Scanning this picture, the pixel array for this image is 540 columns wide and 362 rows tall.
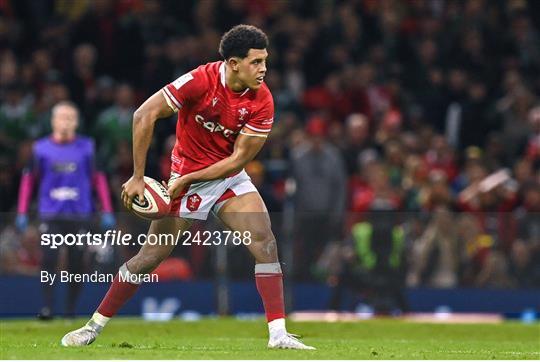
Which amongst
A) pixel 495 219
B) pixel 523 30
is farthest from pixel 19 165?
pixel 523 30

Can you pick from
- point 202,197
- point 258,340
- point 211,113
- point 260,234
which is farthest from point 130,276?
point 258,340

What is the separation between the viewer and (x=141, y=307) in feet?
54.0

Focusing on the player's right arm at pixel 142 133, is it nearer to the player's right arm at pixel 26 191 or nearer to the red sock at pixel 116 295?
the red sock at pixel 116 295

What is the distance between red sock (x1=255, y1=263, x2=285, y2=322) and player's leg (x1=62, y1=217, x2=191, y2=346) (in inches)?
28.2

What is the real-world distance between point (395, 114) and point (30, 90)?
204 inches

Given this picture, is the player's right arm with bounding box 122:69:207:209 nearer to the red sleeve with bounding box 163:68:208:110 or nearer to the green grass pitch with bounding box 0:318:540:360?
the red sleeve with bounding box 163:68:208:110

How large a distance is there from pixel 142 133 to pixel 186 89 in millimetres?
466

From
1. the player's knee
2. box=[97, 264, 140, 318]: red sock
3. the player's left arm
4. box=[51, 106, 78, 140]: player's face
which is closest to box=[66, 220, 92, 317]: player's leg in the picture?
box=[51, 106, 78, 140]: player's face

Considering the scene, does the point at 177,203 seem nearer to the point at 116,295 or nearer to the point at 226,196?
the point at 226,196

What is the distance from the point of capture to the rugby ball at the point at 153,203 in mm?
10617

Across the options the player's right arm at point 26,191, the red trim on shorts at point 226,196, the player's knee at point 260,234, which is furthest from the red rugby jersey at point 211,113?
the player's right arm at point 26,191

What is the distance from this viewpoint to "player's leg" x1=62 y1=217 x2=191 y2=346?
427 inches

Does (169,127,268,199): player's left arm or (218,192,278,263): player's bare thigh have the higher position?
(169,127,268,199): player's left arm

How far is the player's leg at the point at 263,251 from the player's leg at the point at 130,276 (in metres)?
0.46
